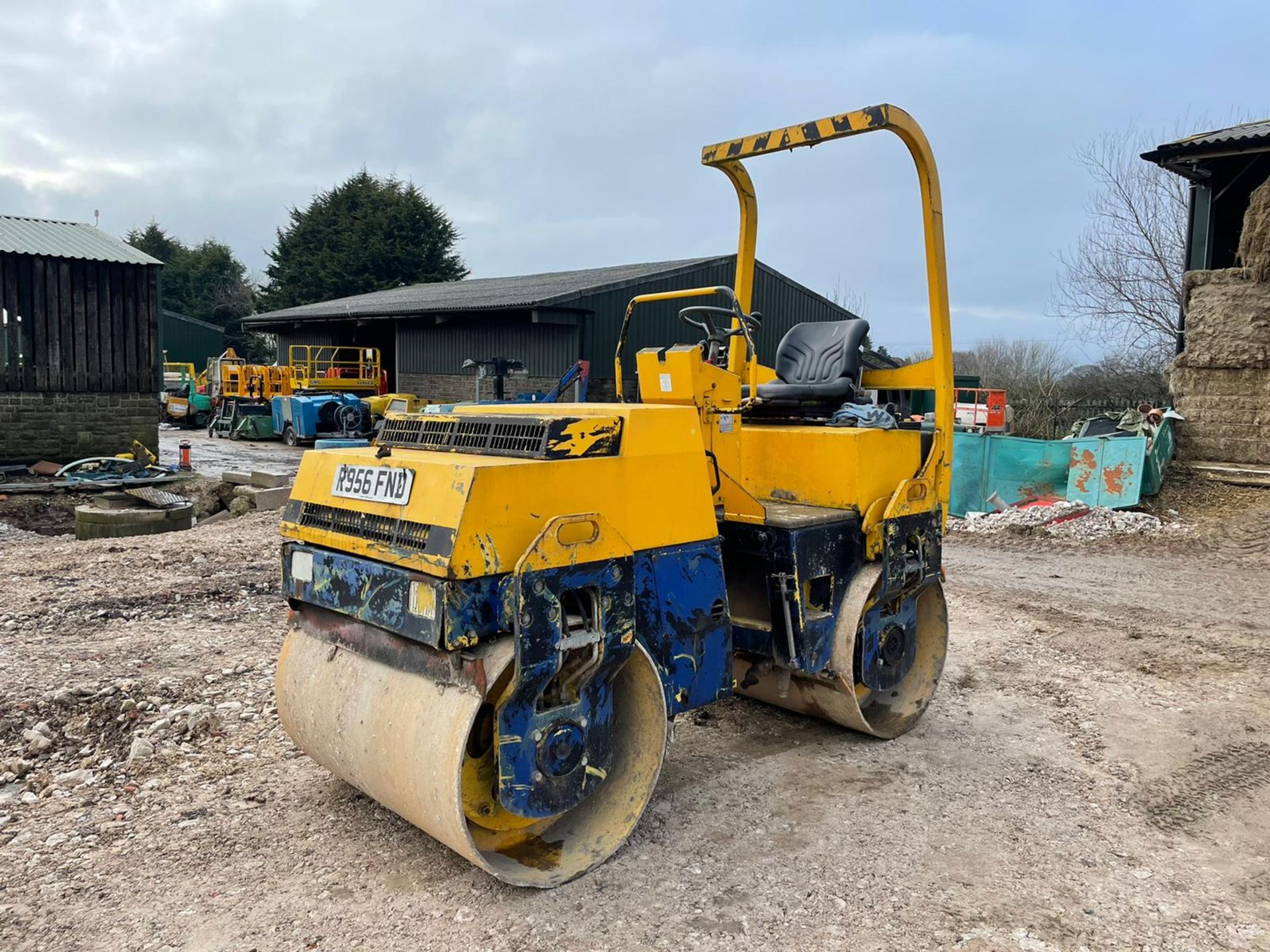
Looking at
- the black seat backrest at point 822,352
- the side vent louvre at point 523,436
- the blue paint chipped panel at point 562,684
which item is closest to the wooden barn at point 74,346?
the black seat backrest at point 822,352

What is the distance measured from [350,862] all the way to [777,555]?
204 cm

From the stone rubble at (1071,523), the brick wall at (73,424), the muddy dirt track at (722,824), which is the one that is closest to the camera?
the muddy dirt track at (722,824)

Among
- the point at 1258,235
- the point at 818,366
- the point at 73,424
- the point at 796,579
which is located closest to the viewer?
the point at 796,579

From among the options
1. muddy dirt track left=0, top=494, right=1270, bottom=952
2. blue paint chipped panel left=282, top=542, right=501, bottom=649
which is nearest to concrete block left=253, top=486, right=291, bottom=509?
muddy dirt track left=0, top=494, right=1270, bottom=952

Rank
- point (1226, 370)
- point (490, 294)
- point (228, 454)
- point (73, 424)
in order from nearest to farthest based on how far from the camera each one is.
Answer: point (1226, 370)
point (73, 424)
point (228, 454)
point (490, 294)

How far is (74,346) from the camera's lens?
54.0ft

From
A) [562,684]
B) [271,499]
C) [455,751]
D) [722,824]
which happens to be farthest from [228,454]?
[455,751]

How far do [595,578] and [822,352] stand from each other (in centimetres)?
233

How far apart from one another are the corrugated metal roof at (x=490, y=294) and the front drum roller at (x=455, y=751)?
1793 centimetres

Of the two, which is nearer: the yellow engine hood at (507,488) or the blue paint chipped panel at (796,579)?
the yellow engine hood at (507,488)

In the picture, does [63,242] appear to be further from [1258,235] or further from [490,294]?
[1258,235]

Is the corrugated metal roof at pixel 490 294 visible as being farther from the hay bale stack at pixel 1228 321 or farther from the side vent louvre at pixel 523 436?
the side vent louvre at pixel 523 436

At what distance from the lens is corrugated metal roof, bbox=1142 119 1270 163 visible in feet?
39.2

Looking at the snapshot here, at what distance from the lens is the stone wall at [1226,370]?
462 inches
